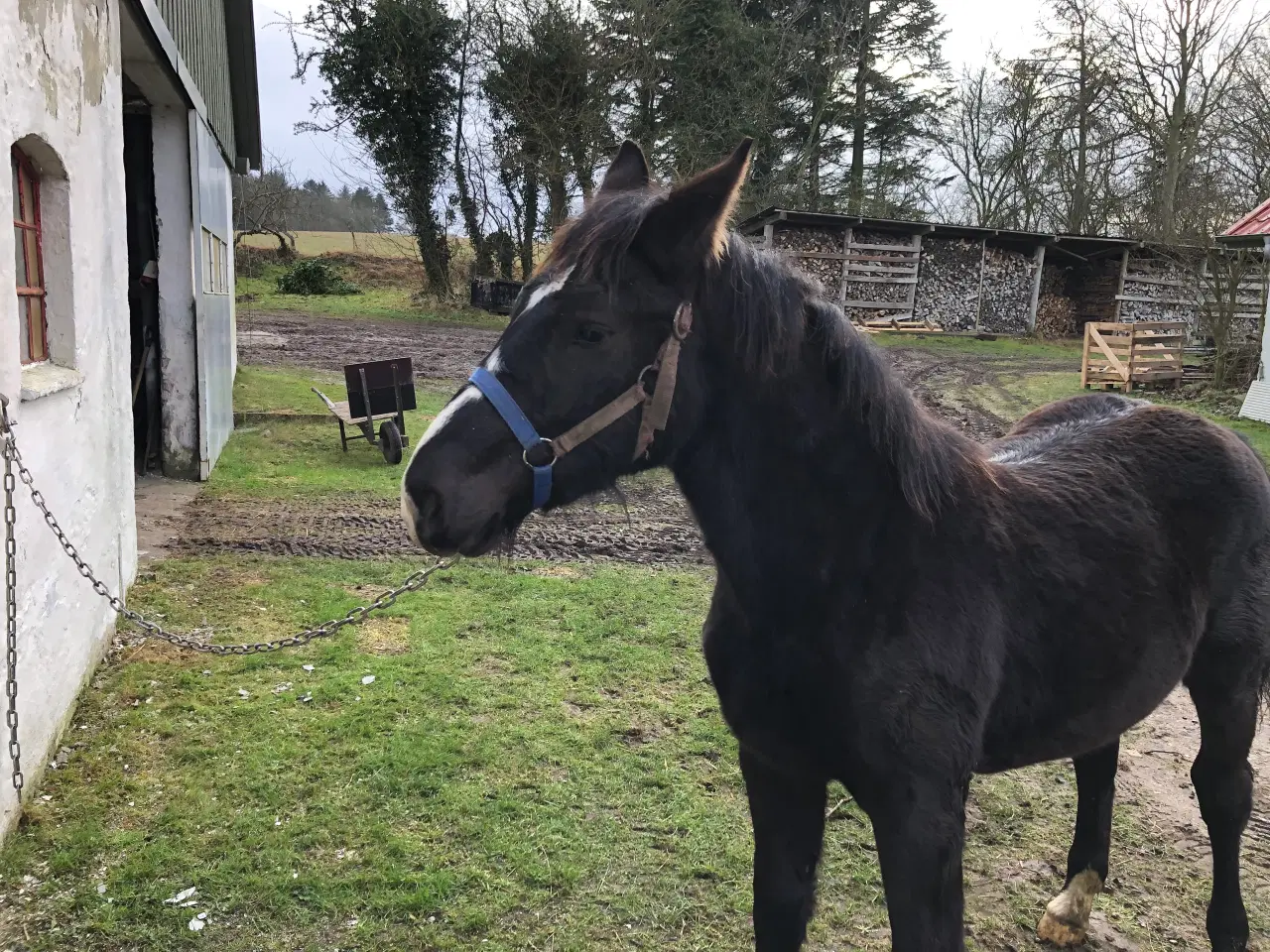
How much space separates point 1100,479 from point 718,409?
1.29 meters

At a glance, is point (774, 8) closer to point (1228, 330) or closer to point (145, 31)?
point (1228, 330)

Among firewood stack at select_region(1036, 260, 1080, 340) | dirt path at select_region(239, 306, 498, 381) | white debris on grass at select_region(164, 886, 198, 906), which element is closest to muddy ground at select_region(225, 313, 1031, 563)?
white debris on grass at select_region(164, 886, 198, 906)

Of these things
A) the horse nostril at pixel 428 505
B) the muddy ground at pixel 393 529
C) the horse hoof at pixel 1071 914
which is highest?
the horse nostril at pixel 428 505

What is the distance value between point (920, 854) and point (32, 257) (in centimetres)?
469

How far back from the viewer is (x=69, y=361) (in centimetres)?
411

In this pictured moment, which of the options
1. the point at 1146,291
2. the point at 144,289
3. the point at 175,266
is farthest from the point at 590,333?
the point at 1146,291

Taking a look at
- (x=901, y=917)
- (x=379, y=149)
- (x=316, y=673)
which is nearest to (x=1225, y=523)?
(x=901, y=917)

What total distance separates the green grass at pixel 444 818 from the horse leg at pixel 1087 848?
0.14 meters

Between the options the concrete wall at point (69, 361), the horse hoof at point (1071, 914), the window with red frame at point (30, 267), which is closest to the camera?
the horse hoof at point (1071, 914)

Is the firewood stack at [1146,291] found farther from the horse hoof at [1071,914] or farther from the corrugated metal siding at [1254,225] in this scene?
the horse hoof at [1071,914]

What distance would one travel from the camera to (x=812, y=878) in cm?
222

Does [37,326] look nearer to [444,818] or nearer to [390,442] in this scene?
[444,818]

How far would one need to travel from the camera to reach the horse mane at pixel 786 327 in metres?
1.74

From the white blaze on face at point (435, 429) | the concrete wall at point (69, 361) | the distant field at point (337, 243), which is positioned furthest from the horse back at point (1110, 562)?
the distant field at point (337, 243)
